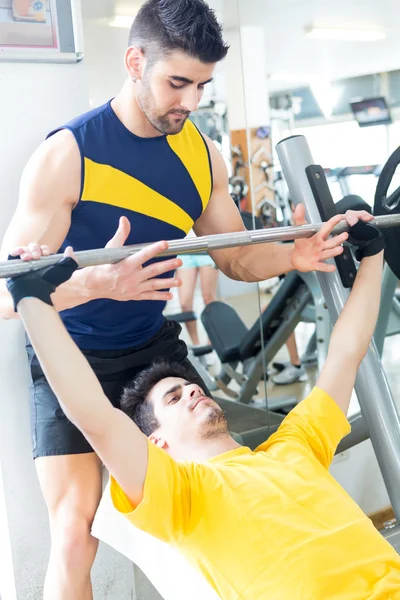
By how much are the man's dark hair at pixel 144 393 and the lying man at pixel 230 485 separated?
0.03 meters

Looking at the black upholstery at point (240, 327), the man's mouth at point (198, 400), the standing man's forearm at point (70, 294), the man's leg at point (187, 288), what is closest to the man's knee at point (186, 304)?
the man's leg at point (187, 288)

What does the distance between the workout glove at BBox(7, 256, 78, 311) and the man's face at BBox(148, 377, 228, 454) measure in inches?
20.7

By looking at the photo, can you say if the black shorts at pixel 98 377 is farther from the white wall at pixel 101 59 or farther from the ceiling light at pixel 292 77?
the ceiling light at pixel 292 77

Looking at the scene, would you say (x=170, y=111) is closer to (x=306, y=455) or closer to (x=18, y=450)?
(x=306, y=455)

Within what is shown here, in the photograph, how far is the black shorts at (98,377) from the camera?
1754mm

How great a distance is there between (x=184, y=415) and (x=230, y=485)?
9.2 inches

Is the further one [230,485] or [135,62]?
[135,62]

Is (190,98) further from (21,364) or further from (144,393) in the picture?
(21,364)

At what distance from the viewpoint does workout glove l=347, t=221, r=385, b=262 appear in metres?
1.77

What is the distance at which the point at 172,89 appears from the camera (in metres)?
1.70

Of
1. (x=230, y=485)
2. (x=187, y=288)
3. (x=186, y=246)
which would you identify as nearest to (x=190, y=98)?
(x=186, y=246)

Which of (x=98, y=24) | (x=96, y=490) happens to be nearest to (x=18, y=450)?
(x=96, y=490)

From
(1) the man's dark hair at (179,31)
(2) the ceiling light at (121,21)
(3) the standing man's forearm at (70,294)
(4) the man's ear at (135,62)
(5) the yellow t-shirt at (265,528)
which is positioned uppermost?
(2) the ceiling light at (121,21)

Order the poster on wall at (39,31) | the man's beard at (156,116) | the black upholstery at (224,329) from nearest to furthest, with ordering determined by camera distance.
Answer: the man's beard at (156,116)
the poster on wall at (39,31)
the black upholstery at (224,329)
